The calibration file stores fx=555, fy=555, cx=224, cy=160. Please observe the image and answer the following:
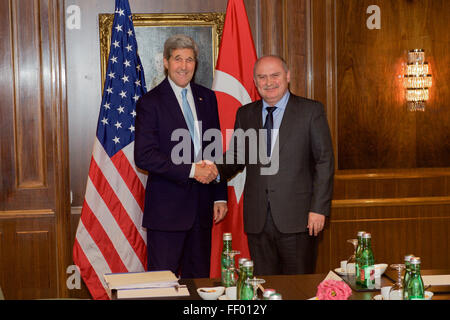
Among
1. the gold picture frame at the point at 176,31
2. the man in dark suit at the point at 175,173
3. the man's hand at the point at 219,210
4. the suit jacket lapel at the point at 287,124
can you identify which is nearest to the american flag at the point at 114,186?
the gold picture frame at the point at 176,31

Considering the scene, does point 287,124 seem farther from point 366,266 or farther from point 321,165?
point 366,266

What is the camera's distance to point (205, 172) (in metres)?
3.38

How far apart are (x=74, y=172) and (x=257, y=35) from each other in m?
1.78

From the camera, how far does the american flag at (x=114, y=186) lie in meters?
3.92

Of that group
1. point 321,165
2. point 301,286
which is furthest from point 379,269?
point 321,165

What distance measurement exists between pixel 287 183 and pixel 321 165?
22cm

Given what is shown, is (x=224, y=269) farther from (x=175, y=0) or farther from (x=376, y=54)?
(x=376, y=54)

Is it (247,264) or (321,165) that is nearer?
(247,264)

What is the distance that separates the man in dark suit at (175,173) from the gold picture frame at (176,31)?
842mm

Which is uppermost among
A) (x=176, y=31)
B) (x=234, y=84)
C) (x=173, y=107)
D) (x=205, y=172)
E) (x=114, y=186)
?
(x=176, y=31)

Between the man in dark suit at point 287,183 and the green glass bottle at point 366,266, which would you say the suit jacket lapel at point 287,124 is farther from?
the green glass bottle at point 366,266

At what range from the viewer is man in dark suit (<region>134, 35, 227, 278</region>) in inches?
133

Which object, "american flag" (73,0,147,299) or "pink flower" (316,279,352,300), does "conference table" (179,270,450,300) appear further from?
"american flag" (73,0,147,299)

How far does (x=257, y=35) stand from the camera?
4.37m
